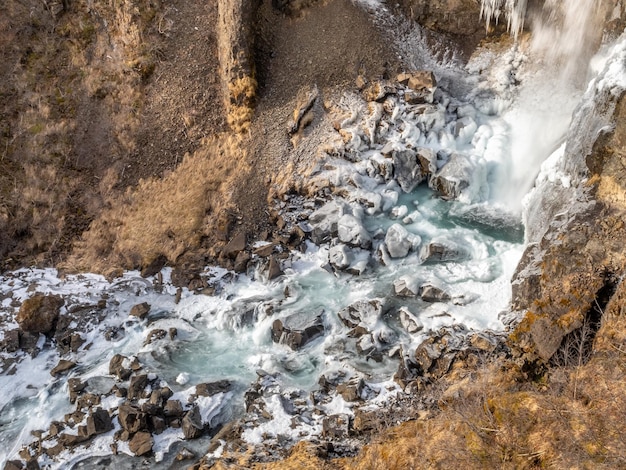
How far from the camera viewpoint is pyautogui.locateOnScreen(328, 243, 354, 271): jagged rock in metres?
14.1

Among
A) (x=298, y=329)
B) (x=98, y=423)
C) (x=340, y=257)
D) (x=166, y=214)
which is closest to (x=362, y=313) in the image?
(x=298, y=329)

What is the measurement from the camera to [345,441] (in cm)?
997

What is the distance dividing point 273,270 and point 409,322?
4.07 metres

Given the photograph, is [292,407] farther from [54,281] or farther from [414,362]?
[54,281]

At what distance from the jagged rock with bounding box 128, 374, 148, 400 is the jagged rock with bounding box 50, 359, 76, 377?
198 centimetres

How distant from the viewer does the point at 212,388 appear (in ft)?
38.1

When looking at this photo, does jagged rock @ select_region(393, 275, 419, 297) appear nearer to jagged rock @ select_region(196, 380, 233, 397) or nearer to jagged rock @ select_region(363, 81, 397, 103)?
jagged rock @ select_region(196, 380, 233, 397)

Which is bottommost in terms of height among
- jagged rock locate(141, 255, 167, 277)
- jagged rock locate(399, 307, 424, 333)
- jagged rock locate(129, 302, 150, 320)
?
jagged rock locate(129, 302, 150, 320)

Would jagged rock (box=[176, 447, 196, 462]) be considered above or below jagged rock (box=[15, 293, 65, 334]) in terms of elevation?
below

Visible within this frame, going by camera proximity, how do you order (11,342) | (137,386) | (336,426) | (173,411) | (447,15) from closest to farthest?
(336,426), (173,411), (137,386), (11,342), (447,15)

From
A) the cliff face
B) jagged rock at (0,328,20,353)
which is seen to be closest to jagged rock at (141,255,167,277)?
jagged rock at (0,328,20,353)

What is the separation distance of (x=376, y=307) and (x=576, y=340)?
451cm

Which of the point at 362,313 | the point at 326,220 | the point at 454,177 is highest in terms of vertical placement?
the point at 454,177

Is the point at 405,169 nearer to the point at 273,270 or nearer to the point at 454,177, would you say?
the point at 454,177
